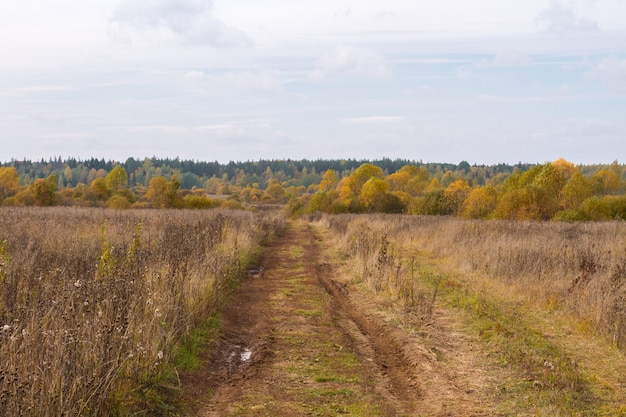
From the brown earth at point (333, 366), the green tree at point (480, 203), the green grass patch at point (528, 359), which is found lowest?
the brown earth at point (333, 366)

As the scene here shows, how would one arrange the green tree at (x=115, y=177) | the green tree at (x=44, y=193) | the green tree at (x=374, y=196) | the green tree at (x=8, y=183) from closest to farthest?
the green tree at (x=44, y=193), the green tree at (x=374, y=196), the green tree at (x=115, y=177), the green tree at (x=8, y=183)

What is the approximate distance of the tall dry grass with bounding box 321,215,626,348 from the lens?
10.2 m

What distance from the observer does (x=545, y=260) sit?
48.4ft

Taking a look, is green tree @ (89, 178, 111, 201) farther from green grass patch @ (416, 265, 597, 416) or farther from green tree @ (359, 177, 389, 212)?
green grass patch @ (416, 265, 597, 416)

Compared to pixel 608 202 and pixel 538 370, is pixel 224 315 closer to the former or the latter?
pixel 538 370

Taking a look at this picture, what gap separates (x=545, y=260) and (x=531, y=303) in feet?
10.3

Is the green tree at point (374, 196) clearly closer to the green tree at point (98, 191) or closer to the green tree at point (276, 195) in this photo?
the green tree at point (98, 191)

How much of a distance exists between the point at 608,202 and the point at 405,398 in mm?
33332

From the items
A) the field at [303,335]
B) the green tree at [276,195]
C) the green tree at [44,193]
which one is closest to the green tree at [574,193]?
the field at [303,335]

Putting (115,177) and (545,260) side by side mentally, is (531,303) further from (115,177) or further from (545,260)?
(115,177)

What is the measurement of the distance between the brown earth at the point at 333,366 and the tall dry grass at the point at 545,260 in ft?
7.28

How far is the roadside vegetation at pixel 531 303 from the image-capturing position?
7262 millimetres

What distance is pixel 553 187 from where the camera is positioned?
43094mm

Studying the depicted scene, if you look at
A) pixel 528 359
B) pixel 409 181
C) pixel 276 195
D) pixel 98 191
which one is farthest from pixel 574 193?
pixel 276 195
